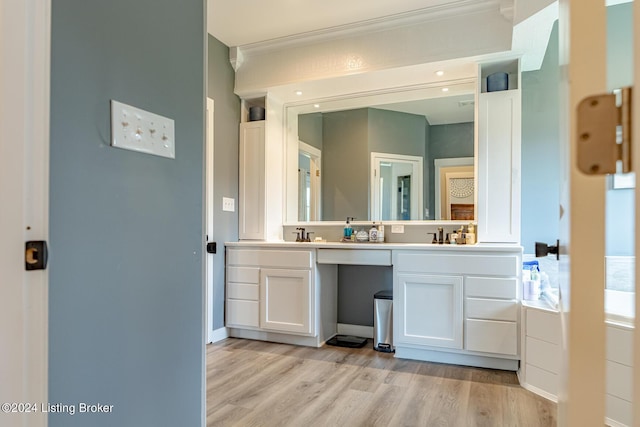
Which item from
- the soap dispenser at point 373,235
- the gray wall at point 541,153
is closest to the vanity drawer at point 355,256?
the soap dispenser at point 373,235

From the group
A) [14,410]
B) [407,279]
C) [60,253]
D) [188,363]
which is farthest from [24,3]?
Result: [407,279]

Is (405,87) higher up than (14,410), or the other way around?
(405,87)

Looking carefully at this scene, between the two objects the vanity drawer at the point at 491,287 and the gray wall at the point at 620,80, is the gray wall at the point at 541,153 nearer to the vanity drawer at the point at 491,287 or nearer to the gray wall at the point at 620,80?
the vanity drawer at the point at 491,287

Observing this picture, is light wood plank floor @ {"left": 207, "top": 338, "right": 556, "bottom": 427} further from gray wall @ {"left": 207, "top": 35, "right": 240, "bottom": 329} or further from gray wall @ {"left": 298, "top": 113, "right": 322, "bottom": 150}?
gray wall @ {"left": 298, "top": 113, "right": 322, "bottom": 150}

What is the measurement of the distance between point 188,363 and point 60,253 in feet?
1.78

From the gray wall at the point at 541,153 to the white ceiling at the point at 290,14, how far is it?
0.88 metres

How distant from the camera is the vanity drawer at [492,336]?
2.39 m

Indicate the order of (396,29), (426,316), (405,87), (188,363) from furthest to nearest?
1. (405,87)
2. (396,29)
3. (426,316)
4. (188,363)

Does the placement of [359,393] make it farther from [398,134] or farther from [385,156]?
[398,134]

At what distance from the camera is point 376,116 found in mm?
3512

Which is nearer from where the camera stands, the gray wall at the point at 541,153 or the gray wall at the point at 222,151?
the gray wall at the point at 541,153

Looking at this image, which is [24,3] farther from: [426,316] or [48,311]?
[426,316]

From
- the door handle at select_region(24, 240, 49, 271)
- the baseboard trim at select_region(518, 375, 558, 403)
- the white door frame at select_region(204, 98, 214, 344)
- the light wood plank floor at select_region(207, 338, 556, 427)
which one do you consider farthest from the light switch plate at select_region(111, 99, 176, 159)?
the baseboard trim at select_region(518, 375, 558, 403)

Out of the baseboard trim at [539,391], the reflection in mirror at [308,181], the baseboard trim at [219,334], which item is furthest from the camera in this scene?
the reflection in mirror at [308,181]
